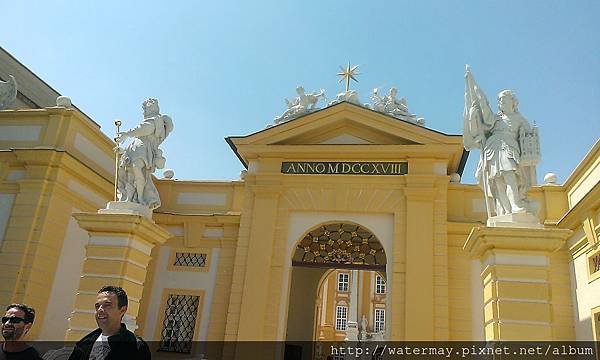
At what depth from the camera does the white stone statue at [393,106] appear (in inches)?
571

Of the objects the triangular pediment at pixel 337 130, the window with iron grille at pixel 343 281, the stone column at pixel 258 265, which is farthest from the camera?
the window with iron grille at pixel 343 281

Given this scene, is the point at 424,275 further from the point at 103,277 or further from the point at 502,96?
the point at 103,277

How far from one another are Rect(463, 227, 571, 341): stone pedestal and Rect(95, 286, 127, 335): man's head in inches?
195

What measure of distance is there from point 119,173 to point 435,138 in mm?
8073

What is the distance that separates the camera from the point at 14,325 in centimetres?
401

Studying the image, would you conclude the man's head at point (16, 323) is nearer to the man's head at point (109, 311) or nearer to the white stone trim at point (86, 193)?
the man's head at point (109, 311)

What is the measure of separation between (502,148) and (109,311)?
5768 mm

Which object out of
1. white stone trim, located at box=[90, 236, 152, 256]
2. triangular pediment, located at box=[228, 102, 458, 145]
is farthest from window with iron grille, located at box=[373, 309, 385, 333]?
white stone trim, located at box=[90, 236, 152, 256]

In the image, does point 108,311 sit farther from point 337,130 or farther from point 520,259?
point 337,130

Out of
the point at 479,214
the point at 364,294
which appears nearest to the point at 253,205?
the point at 479,214

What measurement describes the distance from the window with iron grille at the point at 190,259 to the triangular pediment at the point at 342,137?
303 centimetres

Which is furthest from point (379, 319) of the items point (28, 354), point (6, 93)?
point (28, 354)

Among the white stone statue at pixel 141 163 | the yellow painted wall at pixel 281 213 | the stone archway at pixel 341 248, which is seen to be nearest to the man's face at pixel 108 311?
the white stone statue at pixel 141 163

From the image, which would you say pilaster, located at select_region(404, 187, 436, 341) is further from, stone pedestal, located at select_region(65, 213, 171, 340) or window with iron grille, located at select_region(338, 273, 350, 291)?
window with iron grille, located at select_region(338, 273, 350, 291)
